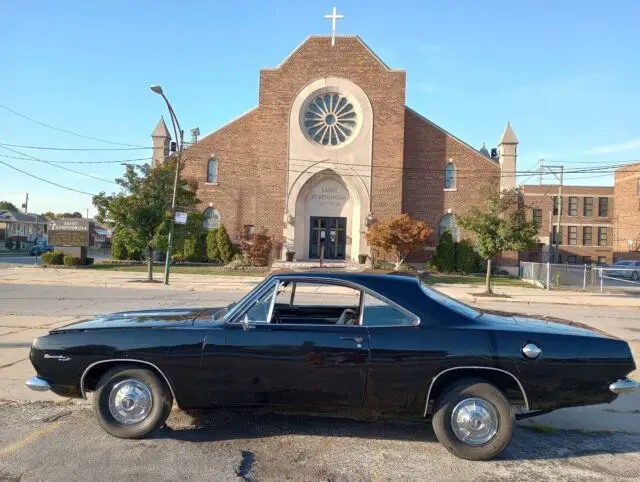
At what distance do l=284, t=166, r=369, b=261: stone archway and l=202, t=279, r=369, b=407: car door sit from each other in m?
29.0

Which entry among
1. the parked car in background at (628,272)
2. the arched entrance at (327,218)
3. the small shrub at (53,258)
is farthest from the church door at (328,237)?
the parked car in background at (628,272)

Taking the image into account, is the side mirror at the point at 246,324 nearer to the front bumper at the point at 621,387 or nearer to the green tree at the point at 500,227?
the front bumper at the point at 621,387

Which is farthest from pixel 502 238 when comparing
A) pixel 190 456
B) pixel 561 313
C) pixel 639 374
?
pixel 190 456

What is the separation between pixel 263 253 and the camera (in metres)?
31.0

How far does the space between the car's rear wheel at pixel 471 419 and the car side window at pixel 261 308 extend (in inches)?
64.8

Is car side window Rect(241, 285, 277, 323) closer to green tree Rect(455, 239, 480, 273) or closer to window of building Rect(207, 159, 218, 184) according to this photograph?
green tree Rect(455, 239, 480, 273)

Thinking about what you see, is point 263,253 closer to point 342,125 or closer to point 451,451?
point 342,125

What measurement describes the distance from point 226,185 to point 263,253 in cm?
667

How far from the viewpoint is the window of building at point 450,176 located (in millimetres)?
34156

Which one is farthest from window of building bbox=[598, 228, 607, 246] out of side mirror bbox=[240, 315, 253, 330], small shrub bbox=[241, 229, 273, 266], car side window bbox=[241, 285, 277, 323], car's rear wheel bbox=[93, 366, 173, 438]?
car's rear wheel bbox=[93, 366, 173, 438]

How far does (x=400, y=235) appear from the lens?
2862cm

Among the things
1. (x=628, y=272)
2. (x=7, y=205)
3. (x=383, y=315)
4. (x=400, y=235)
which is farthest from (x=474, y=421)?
(x=7, y=205)

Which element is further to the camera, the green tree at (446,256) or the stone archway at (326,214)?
the stone archway at (326,214)

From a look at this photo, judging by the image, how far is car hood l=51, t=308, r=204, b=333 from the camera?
454cm
